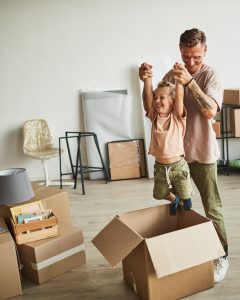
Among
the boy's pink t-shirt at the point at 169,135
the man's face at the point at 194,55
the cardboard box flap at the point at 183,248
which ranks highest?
the man's face at the point at 194,55

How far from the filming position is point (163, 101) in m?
2.33

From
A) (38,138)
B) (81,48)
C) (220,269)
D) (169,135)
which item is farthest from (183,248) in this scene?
(81,48)

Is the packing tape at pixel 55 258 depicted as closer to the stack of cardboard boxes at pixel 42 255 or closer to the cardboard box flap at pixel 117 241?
the stack of cardboard boxes at pixel 42 255

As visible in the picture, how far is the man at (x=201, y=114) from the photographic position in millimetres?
2258

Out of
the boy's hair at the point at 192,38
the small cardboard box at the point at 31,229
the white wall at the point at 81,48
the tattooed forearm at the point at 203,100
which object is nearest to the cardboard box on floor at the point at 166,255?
the small cardboard box at the point at 31,229

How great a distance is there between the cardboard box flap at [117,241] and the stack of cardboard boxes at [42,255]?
403 millimetres

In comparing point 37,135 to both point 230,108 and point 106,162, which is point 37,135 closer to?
point 106,162

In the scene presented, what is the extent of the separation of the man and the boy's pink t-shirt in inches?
4.7

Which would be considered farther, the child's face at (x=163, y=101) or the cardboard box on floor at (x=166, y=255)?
the child's face at (x=163, y=101)

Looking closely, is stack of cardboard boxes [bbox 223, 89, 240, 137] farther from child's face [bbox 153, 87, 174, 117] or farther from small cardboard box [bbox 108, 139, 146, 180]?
child's face [bbox 153, 87, 174, 117]

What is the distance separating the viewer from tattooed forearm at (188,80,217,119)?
2227 millimetres

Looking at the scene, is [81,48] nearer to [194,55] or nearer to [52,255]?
[194,55]

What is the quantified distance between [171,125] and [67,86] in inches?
126

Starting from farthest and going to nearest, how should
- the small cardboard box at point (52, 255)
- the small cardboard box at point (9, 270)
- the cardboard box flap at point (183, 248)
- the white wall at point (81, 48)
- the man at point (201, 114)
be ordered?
the white wall at point (81, 48) < the small cardboard box at point (52, 255) < the small cardboard box at point (9, 270) < the man at point (201, 114) < the cardboard box flap at point (183, 248)
